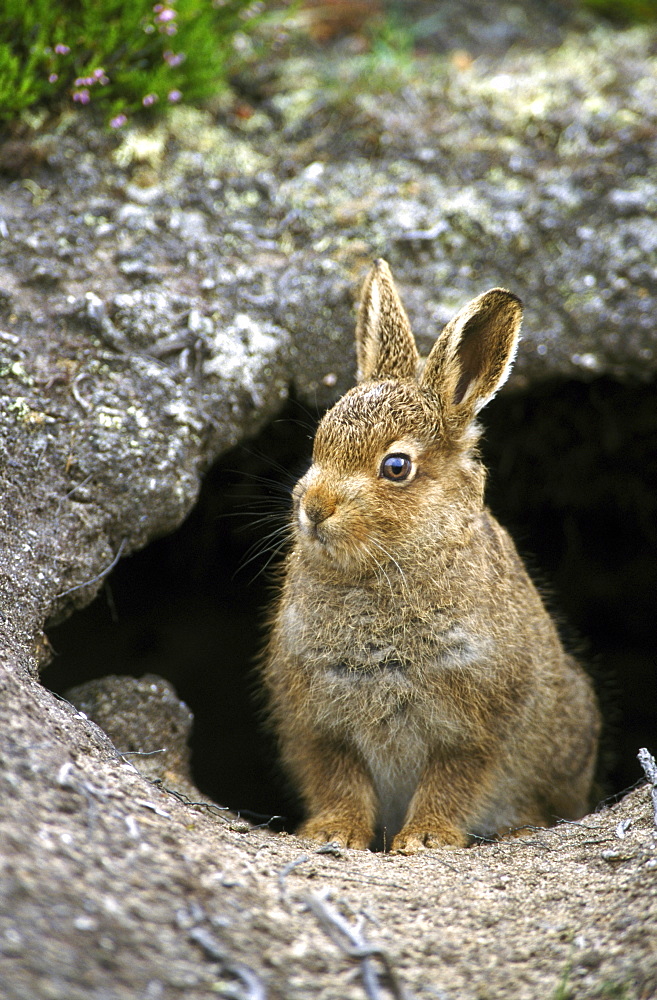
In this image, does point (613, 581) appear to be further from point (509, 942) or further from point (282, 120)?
point (509, 942)

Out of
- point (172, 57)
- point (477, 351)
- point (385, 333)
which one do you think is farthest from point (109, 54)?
point (477, 351)

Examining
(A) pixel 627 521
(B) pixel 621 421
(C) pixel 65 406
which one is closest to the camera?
(C) pixel 65 406

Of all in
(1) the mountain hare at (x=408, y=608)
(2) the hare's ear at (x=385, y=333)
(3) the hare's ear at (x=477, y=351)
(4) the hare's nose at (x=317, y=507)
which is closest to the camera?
(4) the hare's nose at (x=317, y=507)

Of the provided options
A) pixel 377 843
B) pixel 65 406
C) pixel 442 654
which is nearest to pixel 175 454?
pixel 65 406

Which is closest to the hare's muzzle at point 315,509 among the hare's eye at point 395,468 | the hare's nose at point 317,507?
the hare's nose at point 317,507

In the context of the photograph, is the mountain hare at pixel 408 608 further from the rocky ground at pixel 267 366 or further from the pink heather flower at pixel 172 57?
the pink heather flower at pixel 172 57
